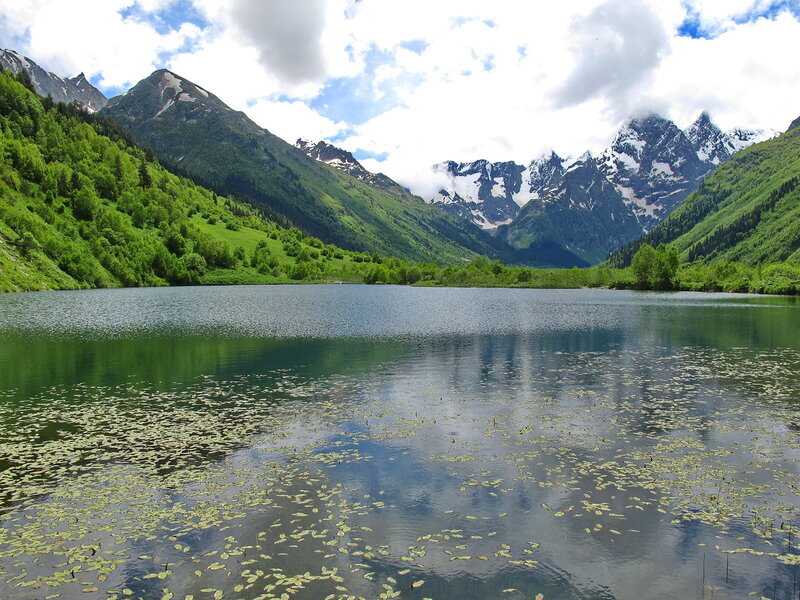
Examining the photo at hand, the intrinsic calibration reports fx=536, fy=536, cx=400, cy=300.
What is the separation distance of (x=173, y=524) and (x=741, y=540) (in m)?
19.5

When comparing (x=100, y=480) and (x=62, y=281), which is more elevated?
(x=62, y=281)

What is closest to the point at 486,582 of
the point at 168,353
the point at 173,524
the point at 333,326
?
the point at 173,524

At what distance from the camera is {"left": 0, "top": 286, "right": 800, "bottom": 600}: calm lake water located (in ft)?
52.1

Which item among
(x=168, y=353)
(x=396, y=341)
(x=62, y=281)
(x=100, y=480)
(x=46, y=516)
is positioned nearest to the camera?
(x=46, y=516)

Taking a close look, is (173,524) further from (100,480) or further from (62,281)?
(62,281)

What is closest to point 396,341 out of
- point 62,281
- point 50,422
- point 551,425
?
point 551,425

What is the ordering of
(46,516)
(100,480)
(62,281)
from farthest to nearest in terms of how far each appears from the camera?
(62,281) → (100,480) → (46,516)

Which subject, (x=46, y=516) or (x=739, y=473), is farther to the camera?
(x=739, y=473)

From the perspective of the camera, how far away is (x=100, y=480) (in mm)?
22969

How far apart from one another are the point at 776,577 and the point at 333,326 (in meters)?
74.0

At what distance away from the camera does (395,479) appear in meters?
23.4

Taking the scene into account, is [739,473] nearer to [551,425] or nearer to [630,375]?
[551,425]

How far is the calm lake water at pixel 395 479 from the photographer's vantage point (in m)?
15.9

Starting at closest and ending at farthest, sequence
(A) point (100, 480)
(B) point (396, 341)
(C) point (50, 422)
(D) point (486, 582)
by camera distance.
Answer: (D) point (486, 582) → (A) point (100, 480) → (C) point (50, 422) → (B) point (396, 341)
